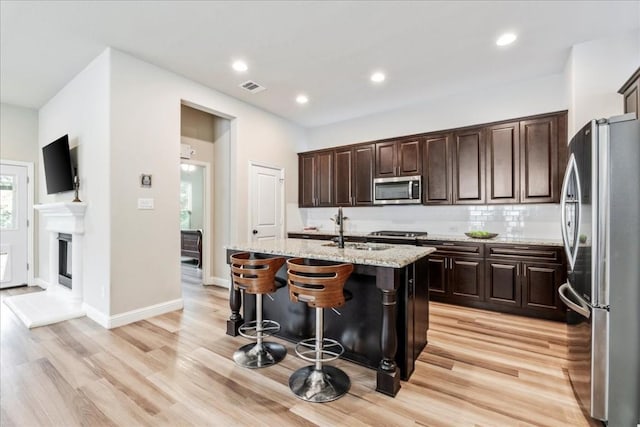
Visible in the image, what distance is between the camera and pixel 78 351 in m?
2.71

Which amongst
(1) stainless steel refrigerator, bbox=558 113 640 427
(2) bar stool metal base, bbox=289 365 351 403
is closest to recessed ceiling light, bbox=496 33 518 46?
(1) stainless steel refrigerator, bbox=558 113 640 427

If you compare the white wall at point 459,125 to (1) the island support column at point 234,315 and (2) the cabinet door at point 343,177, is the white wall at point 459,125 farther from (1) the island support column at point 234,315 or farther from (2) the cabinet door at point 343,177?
(1) the island support column at point 234,315

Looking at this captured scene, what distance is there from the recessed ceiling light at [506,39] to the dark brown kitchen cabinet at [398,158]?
5.55 ft

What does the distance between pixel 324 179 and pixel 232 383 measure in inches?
161

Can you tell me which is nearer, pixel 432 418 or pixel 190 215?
pixel 432 418

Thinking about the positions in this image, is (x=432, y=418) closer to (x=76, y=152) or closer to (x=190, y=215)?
(x=76, y=152)

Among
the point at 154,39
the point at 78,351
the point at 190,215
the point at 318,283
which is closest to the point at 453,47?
the point at 318,283

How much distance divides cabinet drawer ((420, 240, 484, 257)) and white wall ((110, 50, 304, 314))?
11.5 ft

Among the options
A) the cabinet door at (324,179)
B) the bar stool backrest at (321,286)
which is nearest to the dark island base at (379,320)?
the bar stool backrest at (321,286)

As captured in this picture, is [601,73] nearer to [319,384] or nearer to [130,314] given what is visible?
[319,384]

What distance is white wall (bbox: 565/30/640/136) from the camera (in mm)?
2998

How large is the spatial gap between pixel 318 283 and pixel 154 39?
311cm

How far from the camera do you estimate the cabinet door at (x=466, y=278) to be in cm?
384

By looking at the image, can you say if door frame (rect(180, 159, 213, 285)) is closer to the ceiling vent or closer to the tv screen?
the ceiling vent
